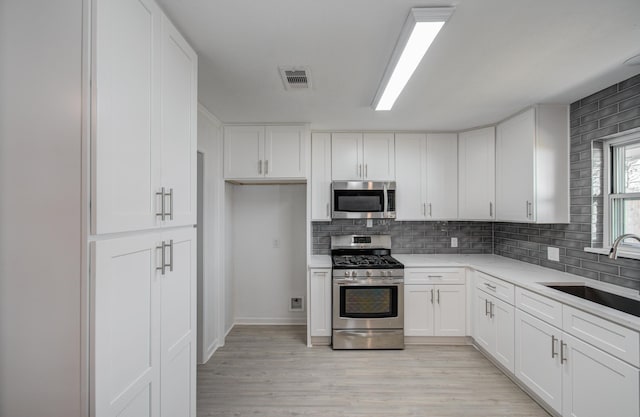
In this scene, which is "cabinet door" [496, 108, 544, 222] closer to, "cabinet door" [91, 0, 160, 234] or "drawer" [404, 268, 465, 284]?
"drawer" [404, 268, 465, 284]

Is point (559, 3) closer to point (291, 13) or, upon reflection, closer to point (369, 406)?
point (291, 13)

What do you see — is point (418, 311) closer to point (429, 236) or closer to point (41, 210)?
point (429, 236)

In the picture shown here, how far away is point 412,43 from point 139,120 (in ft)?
4.75

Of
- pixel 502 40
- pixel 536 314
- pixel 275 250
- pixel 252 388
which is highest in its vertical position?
pixel 502 40

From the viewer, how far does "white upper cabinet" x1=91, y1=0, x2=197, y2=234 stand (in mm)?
1055

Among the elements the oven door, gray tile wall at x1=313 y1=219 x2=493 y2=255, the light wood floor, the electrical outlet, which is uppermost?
gray tile wall at x1=313 y1=219 x2=493 y2=255

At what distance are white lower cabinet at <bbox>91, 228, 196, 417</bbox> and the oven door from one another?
5.81 feet

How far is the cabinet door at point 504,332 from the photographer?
2615 mm

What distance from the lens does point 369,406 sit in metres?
2.32

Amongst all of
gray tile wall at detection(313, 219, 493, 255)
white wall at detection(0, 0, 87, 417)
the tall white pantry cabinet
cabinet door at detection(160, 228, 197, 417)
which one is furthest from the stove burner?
white wall at detection(0, 0, 87, 417)

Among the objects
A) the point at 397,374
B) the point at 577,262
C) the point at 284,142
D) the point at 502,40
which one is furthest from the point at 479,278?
the point at 284,142

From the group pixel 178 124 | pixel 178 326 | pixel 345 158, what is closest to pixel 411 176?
pixel 345 158

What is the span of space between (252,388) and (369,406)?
1.01 meters

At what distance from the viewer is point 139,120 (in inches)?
50.0
